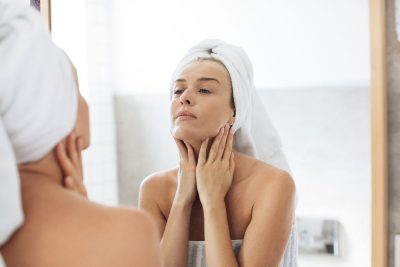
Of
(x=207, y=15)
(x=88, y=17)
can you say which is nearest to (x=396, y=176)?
(x=207, y=15)

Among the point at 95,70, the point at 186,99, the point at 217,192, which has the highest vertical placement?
the point at 95,70

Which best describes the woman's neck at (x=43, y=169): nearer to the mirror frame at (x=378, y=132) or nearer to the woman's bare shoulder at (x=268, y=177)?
the woman's bare shoulder at (x=268, y=177)

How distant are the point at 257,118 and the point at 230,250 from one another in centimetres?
35

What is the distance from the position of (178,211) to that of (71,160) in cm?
52

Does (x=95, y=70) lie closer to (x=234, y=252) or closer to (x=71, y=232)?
(x=234, y=252)

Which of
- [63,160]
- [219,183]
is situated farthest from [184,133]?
[63,160]

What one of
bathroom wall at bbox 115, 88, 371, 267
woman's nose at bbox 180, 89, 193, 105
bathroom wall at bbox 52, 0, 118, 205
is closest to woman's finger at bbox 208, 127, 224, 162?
woman's nose at bbox 180, 89, 193, 105

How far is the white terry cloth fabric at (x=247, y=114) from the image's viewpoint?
107 cm

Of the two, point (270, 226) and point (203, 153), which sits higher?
point (203, 153)

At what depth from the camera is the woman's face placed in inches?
40.3

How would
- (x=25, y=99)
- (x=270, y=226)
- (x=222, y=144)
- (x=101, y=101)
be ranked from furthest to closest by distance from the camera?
(x=101, y=101)
(x=222, y=144)
(x=270, y=226)
(x=25, y=99)

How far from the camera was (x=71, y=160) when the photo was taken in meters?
0.57

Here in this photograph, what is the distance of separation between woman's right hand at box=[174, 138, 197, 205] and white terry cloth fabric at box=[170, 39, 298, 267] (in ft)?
0.39

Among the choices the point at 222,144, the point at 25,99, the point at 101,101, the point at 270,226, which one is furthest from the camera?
the point at 101,101
